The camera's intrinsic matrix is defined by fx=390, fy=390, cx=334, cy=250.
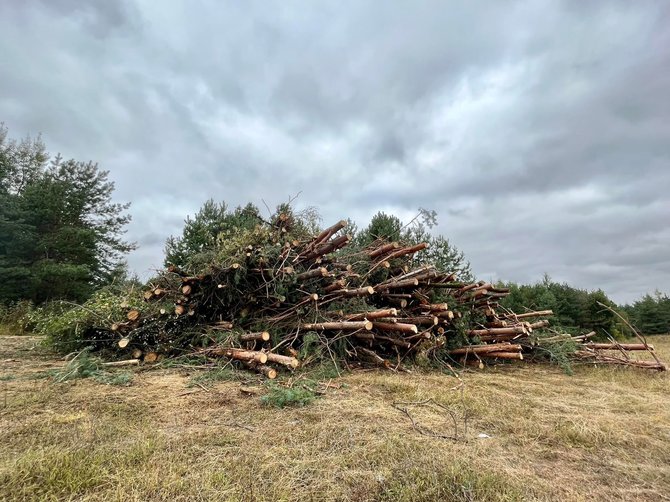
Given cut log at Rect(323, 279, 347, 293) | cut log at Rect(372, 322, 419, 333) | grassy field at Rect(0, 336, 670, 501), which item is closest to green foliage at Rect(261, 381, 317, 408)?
grassy field at Rect(0, 336, 670, 501)

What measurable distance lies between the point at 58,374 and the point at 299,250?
3492mm

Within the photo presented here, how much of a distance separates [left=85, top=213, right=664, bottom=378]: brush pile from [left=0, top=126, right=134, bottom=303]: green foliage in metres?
12.0

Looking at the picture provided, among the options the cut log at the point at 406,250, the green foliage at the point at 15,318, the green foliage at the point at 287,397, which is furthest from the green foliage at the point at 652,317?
the green foliage at the point at 15,318

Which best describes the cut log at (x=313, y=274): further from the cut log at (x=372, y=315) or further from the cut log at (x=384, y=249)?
the cut log at (x=384, y=249)

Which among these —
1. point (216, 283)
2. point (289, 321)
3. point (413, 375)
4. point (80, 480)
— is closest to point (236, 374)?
point (289, 321)

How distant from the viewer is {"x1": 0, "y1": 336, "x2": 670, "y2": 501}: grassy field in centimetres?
193

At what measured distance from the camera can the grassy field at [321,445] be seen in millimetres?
1934

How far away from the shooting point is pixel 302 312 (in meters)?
5.81

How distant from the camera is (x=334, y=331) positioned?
564 cm

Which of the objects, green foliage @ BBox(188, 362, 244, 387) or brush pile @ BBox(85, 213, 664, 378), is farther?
brush pile @ BBox(85, 213, 664, 378)

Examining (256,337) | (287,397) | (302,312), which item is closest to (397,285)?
(302,312)

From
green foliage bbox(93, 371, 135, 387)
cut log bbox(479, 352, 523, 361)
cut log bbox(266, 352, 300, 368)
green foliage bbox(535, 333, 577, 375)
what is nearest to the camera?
green foliage bbox(93, 371, 135, 387)

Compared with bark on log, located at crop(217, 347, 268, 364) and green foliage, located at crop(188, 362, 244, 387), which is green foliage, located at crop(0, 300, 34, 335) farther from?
green foliage, located at crop(188, 362, 244, 387)

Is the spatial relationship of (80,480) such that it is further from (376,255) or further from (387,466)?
(376,255)
